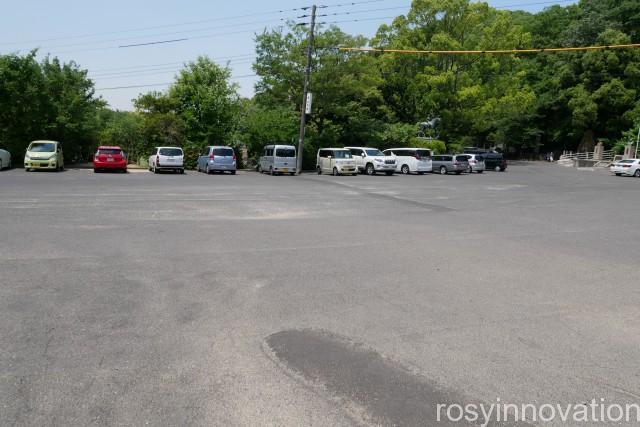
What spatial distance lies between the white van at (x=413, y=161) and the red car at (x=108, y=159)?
18710 millimetres

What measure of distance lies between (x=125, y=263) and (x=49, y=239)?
268cm

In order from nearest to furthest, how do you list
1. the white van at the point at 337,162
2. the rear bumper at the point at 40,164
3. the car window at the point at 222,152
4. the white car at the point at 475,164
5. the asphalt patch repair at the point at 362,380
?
1. the asphalt patch repair at the point at 362,380
2. the rear bumper at the point at 40,164
3. the car window at the point at 222,152
4. the white van at the point at 337,162
5. the white car at the point at 475,164

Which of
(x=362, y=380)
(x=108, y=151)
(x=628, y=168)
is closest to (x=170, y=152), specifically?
(x=108, y=151)

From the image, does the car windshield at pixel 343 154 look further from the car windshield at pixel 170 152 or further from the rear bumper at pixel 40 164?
the rear bumper at pixel 40 164

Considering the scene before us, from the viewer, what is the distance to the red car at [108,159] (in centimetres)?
3036

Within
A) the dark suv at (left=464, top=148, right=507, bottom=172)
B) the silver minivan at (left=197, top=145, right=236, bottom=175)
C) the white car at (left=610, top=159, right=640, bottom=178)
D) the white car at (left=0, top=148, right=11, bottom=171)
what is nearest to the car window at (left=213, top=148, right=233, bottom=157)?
the silver minivan at (left=197, top=145, right=236, bottom=175)

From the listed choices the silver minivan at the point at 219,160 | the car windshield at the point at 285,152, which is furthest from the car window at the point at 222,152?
the car windshield at the point at 285,152

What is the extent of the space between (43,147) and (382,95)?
3247cm

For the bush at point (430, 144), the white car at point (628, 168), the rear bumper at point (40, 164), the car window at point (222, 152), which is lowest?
the rear bumper at point (40, 164)

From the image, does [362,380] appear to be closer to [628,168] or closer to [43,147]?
[43,147]

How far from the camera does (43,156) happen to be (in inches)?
1125

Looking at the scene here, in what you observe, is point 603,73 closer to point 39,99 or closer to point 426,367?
point 39,99

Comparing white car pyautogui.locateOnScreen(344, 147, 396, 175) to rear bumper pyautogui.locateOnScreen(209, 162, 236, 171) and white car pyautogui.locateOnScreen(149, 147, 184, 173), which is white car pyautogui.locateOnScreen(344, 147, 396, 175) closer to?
rear bumper pyautogui.locateOnScreen(209, 162, 236, 171)

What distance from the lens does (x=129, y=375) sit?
161 inches
